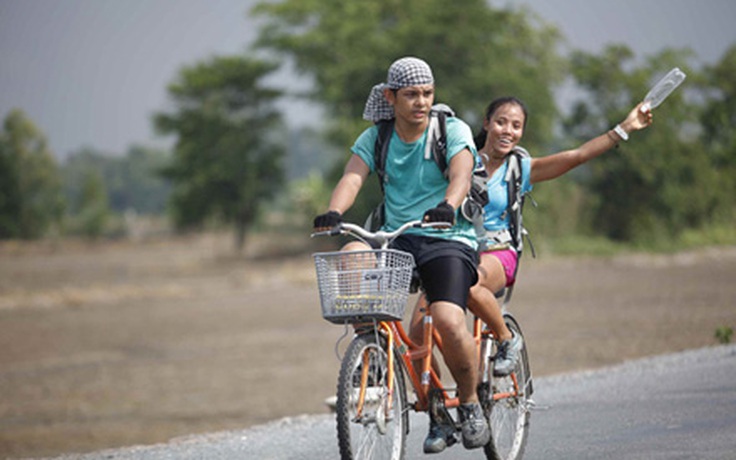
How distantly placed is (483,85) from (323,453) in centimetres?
4141

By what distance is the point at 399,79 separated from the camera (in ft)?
18.8

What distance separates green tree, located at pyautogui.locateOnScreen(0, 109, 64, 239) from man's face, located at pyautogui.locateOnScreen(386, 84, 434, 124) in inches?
3226

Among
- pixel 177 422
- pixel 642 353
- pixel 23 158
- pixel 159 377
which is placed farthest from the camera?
pixel 23 158

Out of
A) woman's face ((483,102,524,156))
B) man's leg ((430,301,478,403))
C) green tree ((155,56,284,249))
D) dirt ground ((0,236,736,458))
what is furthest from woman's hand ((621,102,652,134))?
green tree ((155,56,284,249))

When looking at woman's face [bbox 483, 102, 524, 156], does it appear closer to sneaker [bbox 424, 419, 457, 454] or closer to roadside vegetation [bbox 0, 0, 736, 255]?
sneaker [bbox 424, 419, 457, 454]

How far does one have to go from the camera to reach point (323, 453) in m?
7.64

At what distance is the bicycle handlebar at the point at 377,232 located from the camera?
5.31 m

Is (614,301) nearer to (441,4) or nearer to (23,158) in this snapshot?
(441,4)

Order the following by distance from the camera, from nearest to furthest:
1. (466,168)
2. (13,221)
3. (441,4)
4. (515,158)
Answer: (466,168), (515,158), (441,4), (13,221)

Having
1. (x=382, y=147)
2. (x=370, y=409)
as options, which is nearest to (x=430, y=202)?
(x=382, y=147)

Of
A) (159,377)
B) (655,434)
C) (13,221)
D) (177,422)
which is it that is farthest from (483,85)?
(13,221)

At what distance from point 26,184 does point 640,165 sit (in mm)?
53930

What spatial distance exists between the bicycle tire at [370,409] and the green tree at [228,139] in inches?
2325

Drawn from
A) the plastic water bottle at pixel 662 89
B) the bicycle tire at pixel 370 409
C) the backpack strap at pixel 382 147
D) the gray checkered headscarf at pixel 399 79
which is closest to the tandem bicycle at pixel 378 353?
the bicycle tire at pixel 370 409
